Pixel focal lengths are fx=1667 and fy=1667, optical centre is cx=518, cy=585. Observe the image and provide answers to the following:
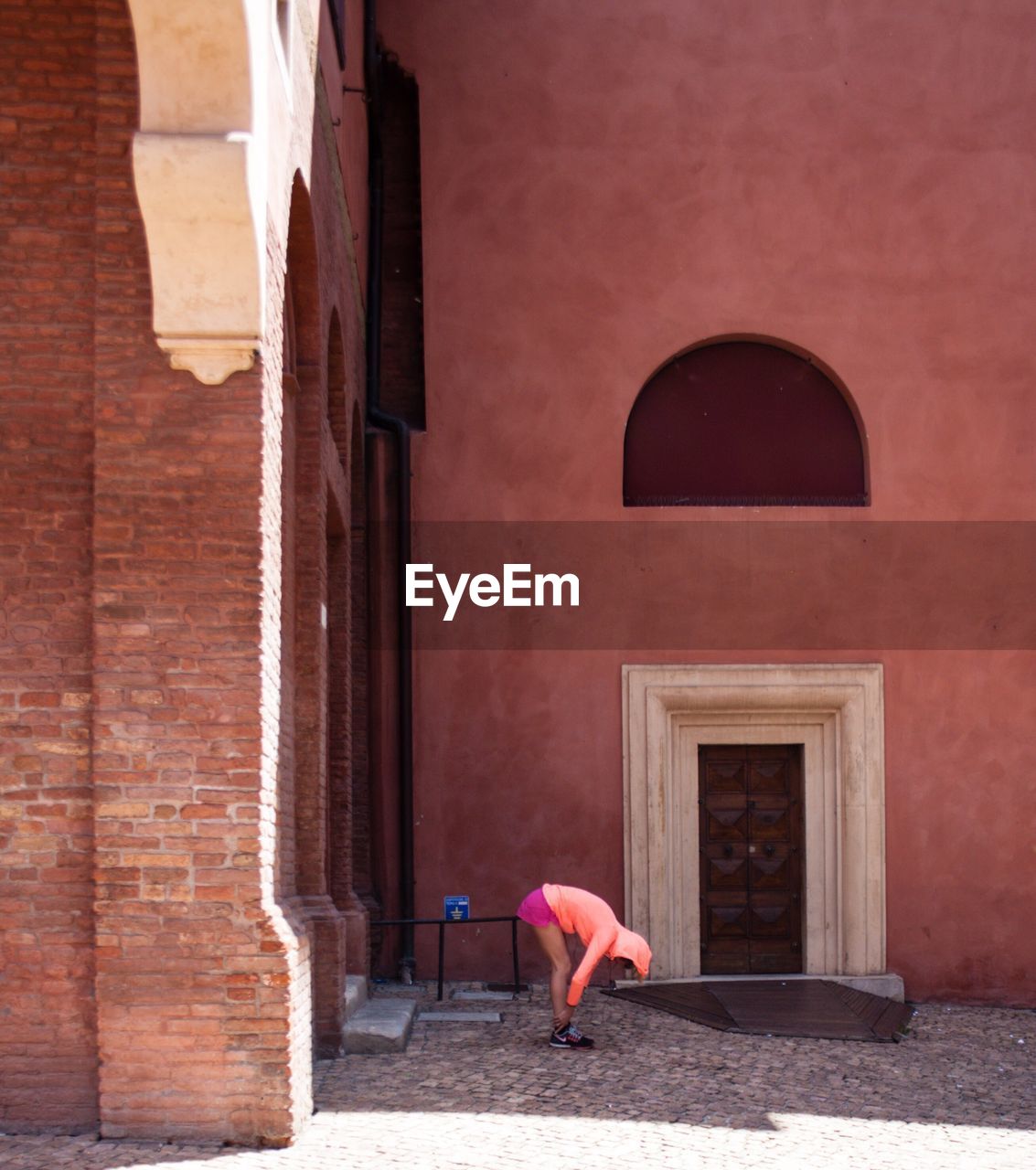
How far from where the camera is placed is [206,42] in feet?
21.7

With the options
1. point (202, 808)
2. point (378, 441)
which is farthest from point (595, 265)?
point (202, 808)

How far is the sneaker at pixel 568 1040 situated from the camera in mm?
9984

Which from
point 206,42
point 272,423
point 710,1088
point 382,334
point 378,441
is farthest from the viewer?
point 382,334

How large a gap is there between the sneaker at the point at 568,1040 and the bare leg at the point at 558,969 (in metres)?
0.05

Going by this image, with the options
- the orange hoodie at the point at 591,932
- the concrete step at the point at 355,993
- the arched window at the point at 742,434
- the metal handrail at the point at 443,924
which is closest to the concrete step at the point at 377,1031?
the concrete step at the point at 355,993

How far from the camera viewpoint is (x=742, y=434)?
13922mm

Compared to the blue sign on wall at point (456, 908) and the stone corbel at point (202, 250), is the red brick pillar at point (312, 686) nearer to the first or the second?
the stone corbel at point (202, 250)

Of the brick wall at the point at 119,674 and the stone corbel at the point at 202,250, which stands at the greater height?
the stone corbel at the point at 202,250

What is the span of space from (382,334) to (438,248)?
3.31 ft

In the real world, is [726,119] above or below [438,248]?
above

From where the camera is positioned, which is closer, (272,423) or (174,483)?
(174,483)

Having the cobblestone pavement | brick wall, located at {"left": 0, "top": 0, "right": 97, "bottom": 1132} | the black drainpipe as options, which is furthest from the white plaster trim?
brick wall, located at {"left": 0, "top": 0, "right": 97, "bottom": 1132}

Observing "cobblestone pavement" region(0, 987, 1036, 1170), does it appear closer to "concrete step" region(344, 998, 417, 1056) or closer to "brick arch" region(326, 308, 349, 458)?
"concrete step" region(344, 998, 417, 1056)

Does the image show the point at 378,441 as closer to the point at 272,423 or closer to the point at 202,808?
the point at 272,423
